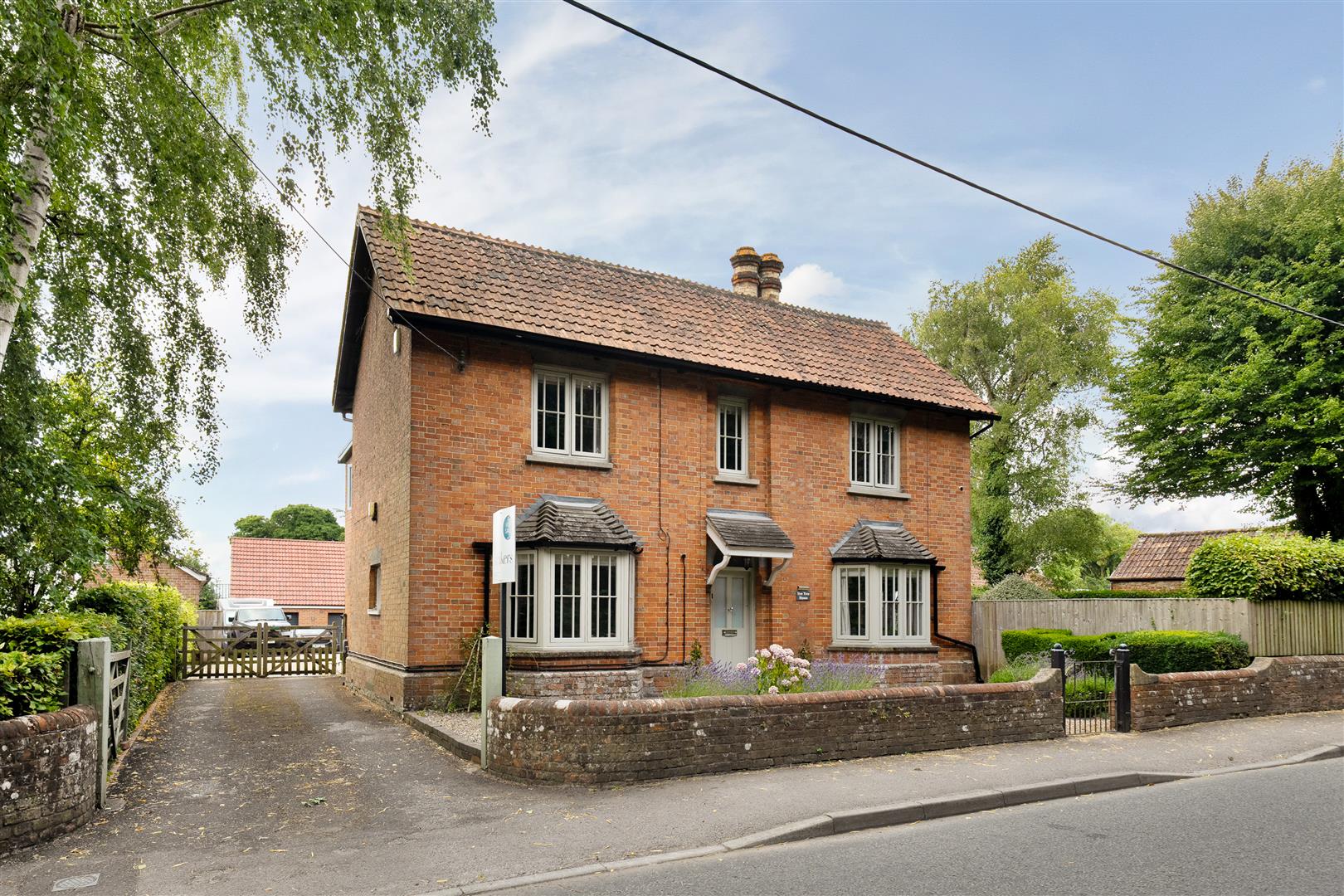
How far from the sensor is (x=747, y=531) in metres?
16.6

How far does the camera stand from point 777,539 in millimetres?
16703

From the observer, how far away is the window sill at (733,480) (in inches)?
674

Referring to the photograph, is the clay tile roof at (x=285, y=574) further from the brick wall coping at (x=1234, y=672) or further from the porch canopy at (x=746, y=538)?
the brick wall coping at (x=1234, y=672)

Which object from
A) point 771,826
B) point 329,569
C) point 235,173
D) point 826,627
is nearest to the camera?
point 771,826

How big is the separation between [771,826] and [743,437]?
10.7m

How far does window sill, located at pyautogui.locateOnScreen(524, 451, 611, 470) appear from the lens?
15.2 metres

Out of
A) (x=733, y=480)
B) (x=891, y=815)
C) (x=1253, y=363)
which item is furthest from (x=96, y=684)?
(x=1253, y=363)

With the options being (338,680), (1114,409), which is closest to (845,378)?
(338,680)

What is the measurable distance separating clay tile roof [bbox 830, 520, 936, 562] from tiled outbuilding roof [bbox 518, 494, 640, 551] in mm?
4900

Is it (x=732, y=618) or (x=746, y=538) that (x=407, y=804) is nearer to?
(x=746, y=538)

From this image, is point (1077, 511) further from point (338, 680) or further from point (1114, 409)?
point (338, 680)

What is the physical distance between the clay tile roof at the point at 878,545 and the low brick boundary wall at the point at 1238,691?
5318mm

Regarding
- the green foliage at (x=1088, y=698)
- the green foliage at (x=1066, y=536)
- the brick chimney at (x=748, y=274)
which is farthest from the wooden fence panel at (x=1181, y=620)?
the green foliage at (x=1066, y=536)

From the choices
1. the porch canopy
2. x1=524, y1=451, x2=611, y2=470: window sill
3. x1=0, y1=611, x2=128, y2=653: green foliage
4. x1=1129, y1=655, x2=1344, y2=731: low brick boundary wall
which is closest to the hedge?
x1=1129, y1=655, x2=1344, y2=731: low brick boundary wall
